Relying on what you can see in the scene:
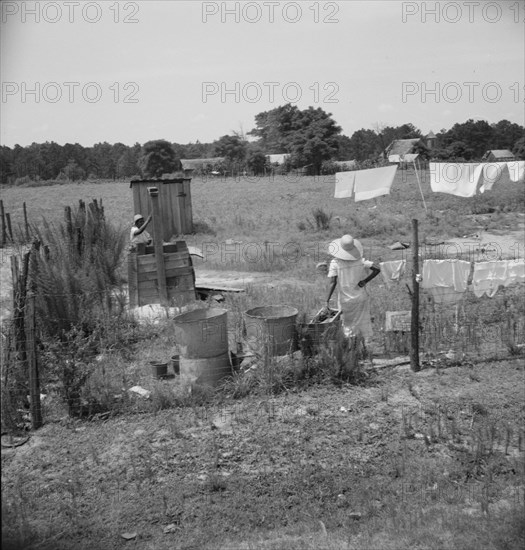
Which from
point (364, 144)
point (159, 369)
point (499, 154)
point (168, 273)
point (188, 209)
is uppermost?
point (364, 144)

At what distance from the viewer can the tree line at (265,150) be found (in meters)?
48.4

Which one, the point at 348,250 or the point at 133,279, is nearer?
the point at 348,250

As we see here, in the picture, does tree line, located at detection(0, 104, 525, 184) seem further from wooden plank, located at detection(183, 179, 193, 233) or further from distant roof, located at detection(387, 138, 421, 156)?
wooden plank, located at detection(183, 179, 193, 233)

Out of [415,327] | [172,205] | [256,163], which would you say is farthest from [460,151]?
[415,327]

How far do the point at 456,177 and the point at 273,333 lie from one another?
1002cm

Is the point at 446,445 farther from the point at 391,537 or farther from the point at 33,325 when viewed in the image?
the point at 33,325

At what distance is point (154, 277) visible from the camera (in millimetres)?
10023

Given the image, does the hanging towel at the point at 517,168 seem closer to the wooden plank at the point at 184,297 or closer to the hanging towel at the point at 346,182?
the hanging towel at the point at 346,182

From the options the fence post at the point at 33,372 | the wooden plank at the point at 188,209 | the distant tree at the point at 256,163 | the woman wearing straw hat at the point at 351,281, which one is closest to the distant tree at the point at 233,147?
the distant tree at the point at 256,163

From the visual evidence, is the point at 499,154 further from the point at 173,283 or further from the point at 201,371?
the point at 201,371

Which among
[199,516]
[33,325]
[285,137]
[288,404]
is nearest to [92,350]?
[33,325]

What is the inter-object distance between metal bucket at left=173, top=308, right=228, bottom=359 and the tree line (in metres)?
41.4

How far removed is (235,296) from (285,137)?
48182 mm

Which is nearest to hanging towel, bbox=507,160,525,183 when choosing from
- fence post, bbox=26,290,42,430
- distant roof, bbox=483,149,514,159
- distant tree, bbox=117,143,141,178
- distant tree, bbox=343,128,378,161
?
fence post, bbox=26,290,42,430
